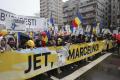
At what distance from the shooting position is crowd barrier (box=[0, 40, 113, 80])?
6.87 m

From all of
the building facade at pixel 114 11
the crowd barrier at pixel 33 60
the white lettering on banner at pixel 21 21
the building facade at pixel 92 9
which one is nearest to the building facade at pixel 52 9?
the building facade at pixel 92 9

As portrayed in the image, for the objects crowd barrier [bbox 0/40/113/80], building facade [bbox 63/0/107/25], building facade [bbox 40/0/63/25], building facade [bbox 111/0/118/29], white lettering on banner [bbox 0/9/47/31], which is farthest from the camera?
building facade [bbox 40/0/63/25]

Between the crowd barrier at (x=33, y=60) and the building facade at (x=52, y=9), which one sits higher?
the building facade at (x=52, y=9)

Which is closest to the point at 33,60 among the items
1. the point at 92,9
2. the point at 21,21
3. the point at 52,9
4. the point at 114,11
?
the point at 21,21

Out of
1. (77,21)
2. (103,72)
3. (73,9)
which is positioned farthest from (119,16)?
(103,72)

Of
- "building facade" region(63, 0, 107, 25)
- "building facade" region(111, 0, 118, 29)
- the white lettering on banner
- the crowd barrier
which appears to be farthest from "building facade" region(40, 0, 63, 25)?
the crowd barrier

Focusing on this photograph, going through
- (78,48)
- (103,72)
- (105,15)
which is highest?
(105,15)

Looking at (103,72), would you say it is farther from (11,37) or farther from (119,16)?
(119,16)

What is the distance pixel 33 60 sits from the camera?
820cm

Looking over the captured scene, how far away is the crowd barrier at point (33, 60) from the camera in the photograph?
6.87 metres

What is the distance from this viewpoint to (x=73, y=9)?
357 feet

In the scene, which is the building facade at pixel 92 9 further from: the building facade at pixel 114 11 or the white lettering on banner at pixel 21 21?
the white lettering on banner at pixel 21 21

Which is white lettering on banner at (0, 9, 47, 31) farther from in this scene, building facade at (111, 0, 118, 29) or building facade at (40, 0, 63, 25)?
building facade at (40, 0, 63, 25)

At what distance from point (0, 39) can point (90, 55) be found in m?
7.33
